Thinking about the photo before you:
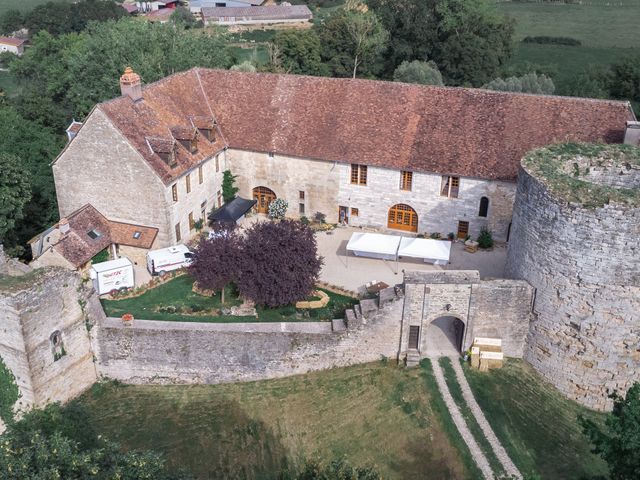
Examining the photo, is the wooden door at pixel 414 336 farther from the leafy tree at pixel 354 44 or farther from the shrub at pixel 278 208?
the leafy tree at pixel 354 44

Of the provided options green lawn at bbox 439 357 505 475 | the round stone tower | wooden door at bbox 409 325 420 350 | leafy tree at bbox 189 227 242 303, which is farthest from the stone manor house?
green lawn at bbox 439 357 505 475

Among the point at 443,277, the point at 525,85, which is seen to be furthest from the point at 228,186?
the point at 525,85

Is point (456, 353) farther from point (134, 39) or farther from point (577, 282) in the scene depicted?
point (134, 39)

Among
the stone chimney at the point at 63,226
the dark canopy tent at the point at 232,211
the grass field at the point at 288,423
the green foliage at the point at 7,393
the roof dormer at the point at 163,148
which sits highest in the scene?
the roof dormer at the point at 163,148

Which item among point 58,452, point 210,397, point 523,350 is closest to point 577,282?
point 523,350

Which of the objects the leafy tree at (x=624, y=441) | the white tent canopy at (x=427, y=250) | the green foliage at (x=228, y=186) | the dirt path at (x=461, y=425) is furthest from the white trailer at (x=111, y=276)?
the leafy tree at (x=624, y=441)

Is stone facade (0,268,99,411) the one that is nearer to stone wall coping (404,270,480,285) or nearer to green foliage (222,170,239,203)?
stone wall coping (404,270,480,285)
